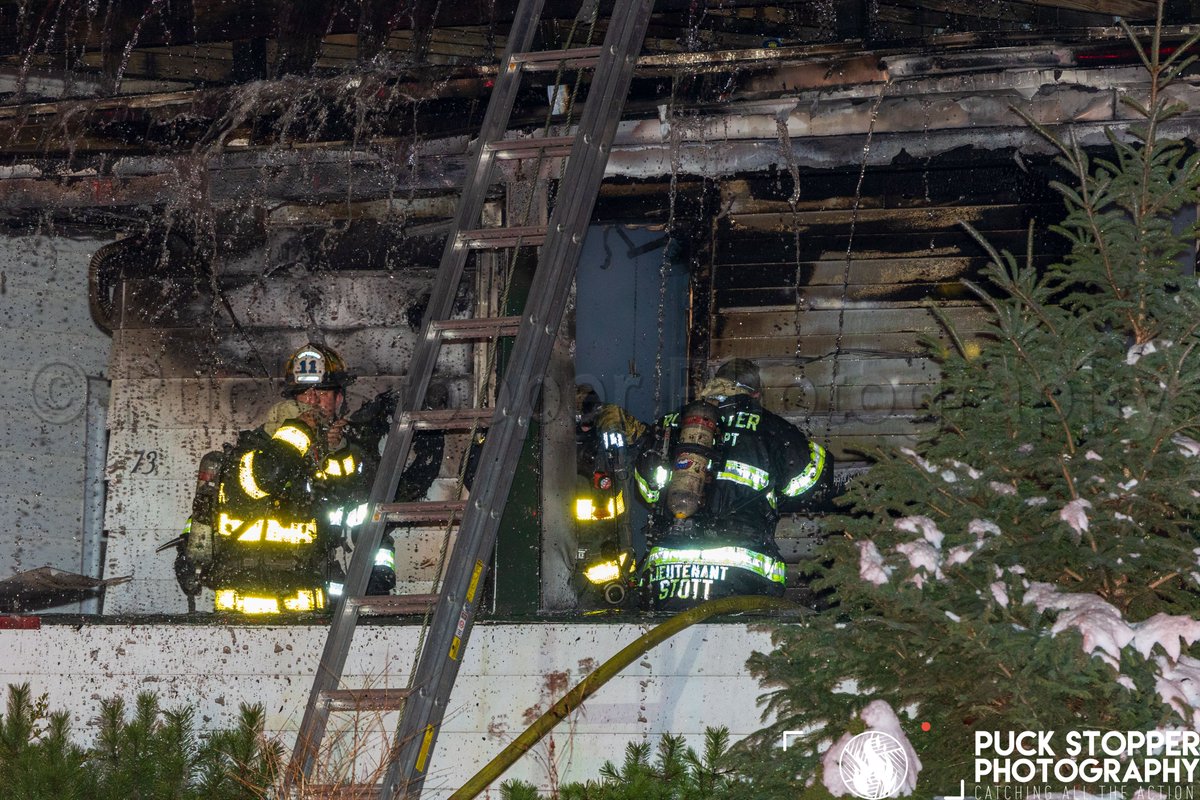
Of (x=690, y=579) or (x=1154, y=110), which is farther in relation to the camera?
(x=690, y=579)

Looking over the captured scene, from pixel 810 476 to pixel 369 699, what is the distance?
2982 millimetres

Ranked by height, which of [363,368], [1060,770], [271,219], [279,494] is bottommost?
[1060,770]

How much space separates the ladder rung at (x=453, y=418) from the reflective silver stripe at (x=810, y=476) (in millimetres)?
2370

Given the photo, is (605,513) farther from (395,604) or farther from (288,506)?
(395,604)

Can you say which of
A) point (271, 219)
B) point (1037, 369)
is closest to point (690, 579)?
point (1037, 369)

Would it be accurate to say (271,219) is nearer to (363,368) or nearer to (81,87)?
(363,368)

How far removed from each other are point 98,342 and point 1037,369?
8.18 meters

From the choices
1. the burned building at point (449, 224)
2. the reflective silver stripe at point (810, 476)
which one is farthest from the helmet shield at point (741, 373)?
the burned building at point (449, 224)

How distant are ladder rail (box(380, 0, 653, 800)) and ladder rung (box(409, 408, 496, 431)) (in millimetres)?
50

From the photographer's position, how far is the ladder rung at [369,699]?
5102 millimetres

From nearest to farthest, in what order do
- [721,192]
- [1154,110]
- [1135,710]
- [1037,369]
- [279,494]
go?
[1135,710], [1037,369], [1154,110], [279,494], [721,192]

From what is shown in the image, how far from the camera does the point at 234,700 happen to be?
20.0ft

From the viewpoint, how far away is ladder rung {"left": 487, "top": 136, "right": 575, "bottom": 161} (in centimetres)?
597

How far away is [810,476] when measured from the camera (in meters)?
7.40
